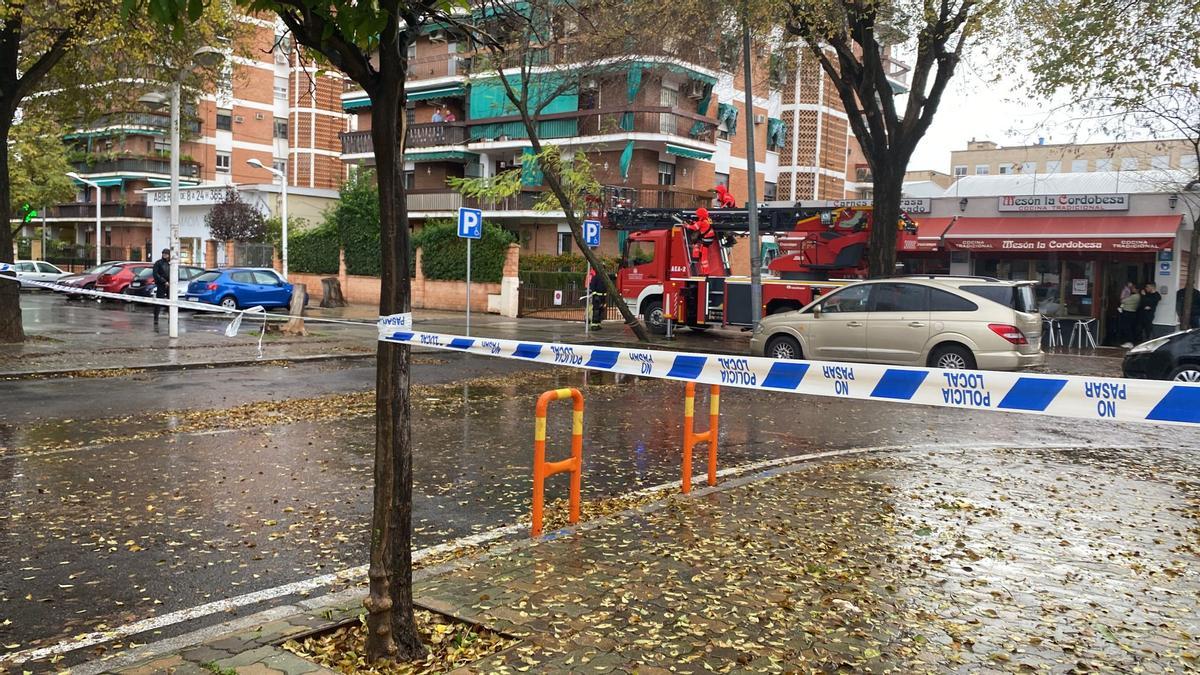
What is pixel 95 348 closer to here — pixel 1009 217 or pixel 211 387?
pixel 211 387

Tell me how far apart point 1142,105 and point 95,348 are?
21.0 meters

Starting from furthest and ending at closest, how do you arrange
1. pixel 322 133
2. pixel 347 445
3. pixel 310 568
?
pixel 322 133, pixel 347 445, pixel 310 568

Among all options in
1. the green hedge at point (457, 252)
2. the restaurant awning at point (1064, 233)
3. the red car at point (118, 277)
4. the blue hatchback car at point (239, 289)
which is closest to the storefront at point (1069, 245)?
the restaurant awning at point (1064, 233)

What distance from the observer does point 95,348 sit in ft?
60.5

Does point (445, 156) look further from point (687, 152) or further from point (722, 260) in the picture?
point (722, 260)

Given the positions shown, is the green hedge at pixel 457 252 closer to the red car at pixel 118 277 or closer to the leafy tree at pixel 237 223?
the red car at pixel 118 277

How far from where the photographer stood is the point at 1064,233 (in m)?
26.6

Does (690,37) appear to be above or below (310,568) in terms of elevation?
above

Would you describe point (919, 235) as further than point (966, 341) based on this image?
Yes

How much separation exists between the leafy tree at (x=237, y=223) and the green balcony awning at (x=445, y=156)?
782 cm

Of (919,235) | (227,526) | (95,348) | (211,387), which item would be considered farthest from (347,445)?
(919,235)

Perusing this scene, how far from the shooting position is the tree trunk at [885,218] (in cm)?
2031

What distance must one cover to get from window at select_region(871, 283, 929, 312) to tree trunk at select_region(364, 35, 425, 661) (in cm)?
1234

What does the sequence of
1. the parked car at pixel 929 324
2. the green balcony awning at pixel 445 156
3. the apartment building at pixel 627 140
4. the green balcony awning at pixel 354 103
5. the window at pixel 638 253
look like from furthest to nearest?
the green balcony awning at pixel 354 103 → the green balcony awning at pixel 445 156 → the apartment building at pixel 627 140 → the window at pixel 638 253 → the parked car at pixel 929 324
